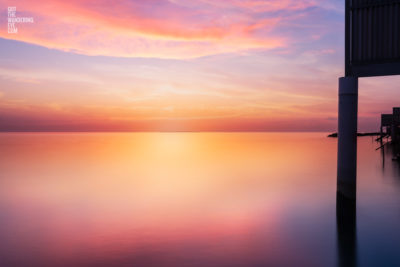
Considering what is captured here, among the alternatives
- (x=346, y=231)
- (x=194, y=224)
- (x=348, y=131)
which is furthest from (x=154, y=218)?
(x=348, y=131)

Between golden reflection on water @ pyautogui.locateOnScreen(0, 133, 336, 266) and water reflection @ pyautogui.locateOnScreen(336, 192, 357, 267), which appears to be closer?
water reflection @ pyautogui.locateOnScreen(336, 192, 357, 267)

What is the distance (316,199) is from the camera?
60.4ft

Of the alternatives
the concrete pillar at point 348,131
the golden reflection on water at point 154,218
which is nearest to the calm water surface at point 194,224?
the golden reflection on water at point 154,218

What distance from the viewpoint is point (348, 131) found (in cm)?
1432

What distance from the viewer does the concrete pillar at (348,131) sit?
14.2 meters

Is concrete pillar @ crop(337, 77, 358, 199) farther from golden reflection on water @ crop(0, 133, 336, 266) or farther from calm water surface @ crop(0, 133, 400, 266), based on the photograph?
golden reflection on water @ crop(0, 133, 336, 266)

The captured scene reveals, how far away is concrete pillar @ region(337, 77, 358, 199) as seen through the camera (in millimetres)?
14250

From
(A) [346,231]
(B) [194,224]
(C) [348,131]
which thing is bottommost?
(B) [194,224]

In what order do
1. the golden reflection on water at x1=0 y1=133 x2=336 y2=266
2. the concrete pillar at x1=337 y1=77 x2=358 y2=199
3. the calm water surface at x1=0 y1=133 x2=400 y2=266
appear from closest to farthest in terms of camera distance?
the calm water surface at x1=0 y1=133 x2=400 y2=266
the golden reflection on water at x1=0 y1=133 x2=336 y2=266
the concrete pillar at x1=337 y1=77 x2=358 y2=199

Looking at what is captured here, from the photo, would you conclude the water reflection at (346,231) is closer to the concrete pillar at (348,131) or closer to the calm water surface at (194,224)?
the calm water surface at (194,224)

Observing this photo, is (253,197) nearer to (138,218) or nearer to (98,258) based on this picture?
(138,218)

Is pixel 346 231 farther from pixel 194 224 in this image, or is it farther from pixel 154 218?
pixel 154 218

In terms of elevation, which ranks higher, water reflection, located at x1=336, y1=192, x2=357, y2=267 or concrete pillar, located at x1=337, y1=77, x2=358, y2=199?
concrete pillar, located at x1=337, y1=77, x2=358, y2=199

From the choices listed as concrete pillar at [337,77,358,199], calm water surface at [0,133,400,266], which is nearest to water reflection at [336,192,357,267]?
calm water surface at [0,133,400,266]
